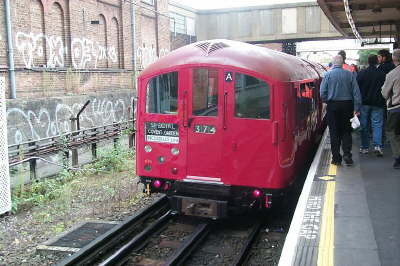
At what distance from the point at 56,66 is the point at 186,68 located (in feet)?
32.1

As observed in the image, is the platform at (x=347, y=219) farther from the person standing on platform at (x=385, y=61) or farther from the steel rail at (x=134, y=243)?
the steel rail at (x=134, y=243)

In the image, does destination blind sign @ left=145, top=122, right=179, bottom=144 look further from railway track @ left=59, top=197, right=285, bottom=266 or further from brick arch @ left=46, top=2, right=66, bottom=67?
brick arch @ left=46, top=2, right=66, bottom=67

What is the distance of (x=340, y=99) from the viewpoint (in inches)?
289

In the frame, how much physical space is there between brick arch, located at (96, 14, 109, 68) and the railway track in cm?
1131

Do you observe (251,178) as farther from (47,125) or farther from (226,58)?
(47,125)

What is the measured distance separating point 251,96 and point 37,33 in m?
10.2

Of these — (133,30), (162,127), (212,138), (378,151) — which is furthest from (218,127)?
(133,30)

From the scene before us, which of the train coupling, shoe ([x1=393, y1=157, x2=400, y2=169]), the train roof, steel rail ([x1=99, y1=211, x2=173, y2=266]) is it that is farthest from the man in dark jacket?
steel rail ([x1=99, y1=211, x2=173, y2=266])

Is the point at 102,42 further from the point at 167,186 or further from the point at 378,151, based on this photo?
the point at 378,151

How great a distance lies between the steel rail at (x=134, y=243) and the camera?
6.02 m

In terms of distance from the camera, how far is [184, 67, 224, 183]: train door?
22.2ft

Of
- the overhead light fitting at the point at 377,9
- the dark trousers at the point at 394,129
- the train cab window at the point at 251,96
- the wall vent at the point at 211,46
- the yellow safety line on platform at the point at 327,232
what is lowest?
the yellow safety line on platform at the point at 327,232

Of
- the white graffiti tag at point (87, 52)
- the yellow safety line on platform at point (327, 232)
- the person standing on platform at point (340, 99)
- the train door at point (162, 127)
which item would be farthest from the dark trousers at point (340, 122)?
the white graffiti tag at point (87, 52)

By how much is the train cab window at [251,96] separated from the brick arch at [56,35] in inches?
396
